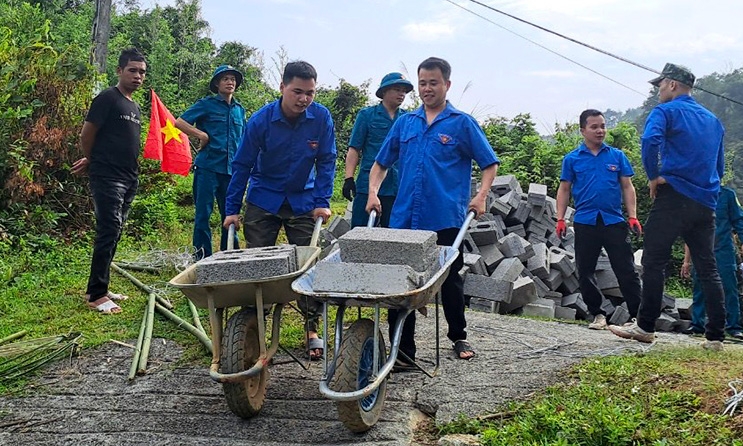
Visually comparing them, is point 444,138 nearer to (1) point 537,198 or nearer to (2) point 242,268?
(2) point 242,268

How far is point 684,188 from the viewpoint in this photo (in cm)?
429

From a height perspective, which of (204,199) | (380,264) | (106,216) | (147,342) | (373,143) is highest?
(373,143)

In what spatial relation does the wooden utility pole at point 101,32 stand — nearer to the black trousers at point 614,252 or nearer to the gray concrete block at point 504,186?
the gray concrete block at point 504,186

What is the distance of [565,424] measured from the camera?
2.78 m

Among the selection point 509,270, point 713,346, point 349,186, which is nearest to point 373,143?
point 349,186

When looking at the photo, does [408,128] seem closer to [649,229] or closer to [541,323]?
[649,229]

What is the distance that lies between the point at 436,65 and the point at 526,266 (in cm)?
411

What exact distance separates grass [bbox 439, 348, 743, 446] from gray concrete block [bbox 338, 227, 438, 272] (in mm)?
805

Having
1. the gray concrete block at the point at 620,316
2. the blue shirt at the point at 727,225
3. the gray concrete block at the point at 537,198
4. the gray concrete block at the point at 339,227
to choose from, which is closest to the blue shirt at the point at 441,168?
the blue shirt at the point at 727,225

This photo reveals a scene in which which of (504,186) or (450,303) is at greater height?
(504,186)

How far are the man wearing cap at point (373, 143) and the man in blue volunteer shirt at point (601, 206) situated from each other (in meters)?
1.63

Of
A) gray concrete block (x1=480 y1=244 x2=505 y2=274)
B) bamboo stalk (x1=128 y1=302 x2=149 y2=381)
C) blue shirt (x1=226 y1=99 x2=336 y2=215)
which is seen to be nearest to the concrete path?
bamboo stalk (x1=128 y1=302 x2=149 y2=381)

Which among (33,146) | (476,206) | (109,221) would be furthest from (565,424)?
(33,146)

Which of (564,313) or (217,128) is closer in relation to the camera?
(217,128)
